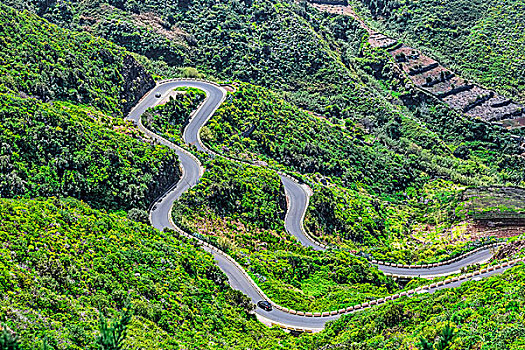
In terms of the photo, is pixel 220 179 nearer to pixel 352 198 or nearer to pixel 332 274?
pixel 332 274

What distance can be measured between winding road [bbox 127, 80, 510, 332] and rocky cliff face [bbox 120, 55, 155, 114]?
110 centimetres

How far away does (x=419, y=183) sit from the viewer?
9612cm

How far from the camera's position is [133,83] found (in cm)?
8362

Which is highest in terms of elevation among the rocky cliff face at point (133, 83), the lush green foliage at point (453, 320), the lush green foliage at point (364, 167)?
the rocky cliff face at point (133, 83)

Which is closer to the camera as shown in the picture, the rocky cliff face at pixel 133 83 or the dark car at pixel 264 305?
the dark car at pixel 264 305

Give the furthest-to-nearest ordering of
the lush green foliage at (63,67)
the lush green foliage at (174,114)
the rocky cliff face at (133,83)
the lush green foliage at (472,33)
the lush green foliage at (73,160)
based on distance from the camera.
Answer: the lush green foliage at (472,33) → the rocky cliff face at (133,83) → the lush green foliage at (174,114) → the lush green foliage at (63,67) → the lush green foliage at (73,160)

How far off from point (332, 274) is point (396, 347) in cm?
2279

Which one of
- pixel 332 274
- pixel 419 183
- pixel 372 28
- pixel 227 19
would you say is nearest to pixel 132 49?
pixel 227 19

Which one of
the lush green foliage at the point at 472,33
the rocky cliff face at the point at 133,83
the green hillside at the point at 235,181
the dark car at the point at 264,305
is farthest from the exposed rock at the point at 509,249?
the lush green foliage at the point at 472,33

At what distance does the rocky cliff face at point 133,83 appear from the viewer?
8056cm

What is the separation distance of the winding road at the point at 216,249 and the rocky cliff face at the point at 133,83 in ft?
3.62

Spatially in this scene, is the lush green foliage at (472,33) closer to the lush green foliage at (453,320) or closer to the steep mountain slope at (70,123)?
the steep mountain slope at (70,123)

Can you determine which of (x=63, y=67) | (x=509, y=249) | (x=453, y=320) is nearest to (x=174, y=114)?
(x=63, y=67)

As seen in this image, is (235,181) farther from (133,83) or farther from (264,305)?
(133,83)
